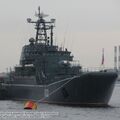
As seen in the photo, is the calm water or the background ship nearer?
the calm water

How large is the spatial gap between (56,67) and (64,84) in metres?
4.87

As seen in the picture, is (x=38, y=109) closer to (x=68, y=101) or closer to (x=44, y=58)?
(x=68, y=101)

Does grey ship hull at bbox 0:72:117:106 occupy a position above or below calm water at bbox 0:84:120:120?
above

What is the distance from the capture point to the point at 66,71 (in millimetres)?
94688

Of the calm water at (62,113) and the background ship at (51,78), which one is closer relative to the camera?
the calm water at (62,113)

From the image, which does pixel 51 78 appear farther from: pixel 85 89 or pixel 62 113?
pixel 62 113

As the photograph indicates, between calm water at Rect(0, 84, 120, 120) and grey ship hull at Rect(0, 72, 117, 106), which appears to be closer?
calm water at Rect(0, 84, 120, 120)

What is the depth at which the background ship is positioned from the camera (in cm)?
9056

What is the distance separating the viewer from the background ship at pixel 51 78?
297 feet

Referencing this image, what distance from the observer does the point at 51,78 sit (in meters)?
95.2

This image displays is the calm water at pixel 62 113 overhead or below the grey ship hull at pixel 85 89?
below

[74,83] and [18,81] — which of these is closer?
[74,83]

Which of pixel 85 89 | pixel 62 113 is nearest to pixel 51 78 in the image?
pixel 85 89

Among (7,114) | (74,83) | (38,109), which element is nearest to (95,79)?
(74,83)
